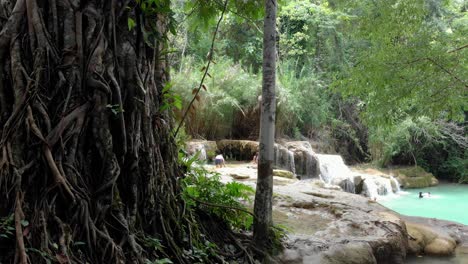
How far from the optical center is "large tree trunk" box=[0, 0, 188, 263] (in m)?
2.70

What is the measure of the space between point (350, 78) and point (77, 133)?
5632mm

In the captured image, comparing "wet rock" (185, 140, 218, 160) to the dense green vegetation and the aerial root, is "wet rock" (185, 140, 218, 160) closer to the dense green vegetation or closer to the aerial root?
the dense green vegetation

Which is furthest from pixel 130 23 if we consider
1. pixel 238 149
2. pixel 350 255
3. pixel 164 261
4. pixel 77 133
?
pixel 238 149

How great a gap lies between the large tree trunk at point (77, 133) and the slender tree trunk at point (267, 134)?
120 centimetres

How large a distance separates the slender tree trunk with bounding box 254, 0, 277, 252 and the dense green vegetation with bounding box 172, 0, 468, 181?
0.61m

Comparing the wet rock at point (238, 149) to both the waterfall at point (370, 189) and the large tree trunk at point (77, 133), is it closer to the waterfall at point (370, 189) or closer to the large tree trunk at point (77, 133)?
the waterfall at point (370, 189)

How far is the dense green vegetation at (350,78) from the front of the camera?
273 inches

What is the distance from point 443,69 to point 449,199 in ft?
33.6

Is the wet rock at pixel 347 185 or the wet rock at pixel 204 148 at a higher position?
the wet rock at pixel 204 148

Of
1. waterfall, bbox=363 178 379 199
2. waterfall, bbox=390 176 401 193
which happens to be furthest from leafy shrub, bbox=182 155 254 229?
waterfall, bbox=390 176 401 193

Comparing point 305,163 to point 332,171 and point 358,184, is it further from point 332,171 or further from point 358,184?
point 358,184

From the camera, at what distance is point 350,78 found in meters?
7.60

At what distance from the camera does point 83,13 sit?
308 cm

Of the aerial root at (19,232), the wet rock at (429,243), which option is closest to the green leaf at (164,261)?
the aerial root at (19,232)
